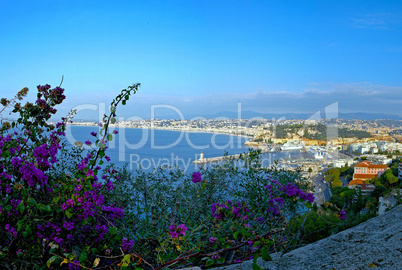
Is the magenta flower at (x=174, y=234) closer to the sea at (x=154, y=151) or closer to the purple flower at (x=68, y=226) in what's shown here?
the purple flower at (x=68, y=226)

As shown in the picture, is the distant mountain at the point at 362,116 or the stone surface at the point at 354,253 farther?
the distant mountain at the point at 362,116

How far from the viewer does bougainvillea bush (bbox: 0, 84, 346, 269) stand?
124cm

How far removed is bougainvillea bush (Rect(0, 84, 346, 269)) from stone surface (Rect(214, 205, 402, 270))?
9cm

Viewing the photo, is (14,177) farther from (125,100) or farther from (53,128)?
(125,100)

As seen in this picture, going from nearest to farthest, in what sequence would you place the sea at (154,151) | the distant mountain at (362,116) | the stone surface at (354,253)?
the stone surface at (354,253) < the sea at (154,151) < the distant mountain at (362,116)

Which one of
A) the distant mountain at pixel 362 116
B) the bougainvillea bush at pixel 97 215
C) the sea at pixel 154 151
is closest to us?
the bougainvillea bush at pixel 97 215

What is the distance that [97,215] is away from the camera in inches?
56.9

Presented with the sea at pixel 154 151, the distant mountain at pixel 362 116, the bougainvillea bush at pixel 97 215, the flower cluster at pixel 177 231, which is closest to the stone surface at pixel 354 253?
the bougainvillea bush at pixel 97 215

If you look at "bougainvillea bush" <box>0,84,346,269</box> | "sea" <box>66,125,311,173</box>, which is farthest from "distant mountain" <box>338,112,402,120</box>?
"bougainvillea bush" <box>0,84,346,269</box>

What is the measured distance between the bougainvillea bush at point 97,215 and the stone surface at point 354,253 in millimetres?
91

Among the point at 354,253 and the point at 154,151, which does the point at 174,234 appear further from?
the point at 154,151

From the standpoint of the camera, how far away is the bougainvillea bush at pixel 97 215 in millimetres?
1240

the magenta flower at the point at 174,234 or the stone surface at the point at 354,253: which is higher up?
the stone surface at the point at 354,253

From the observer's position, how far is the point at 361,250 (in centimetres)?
92
